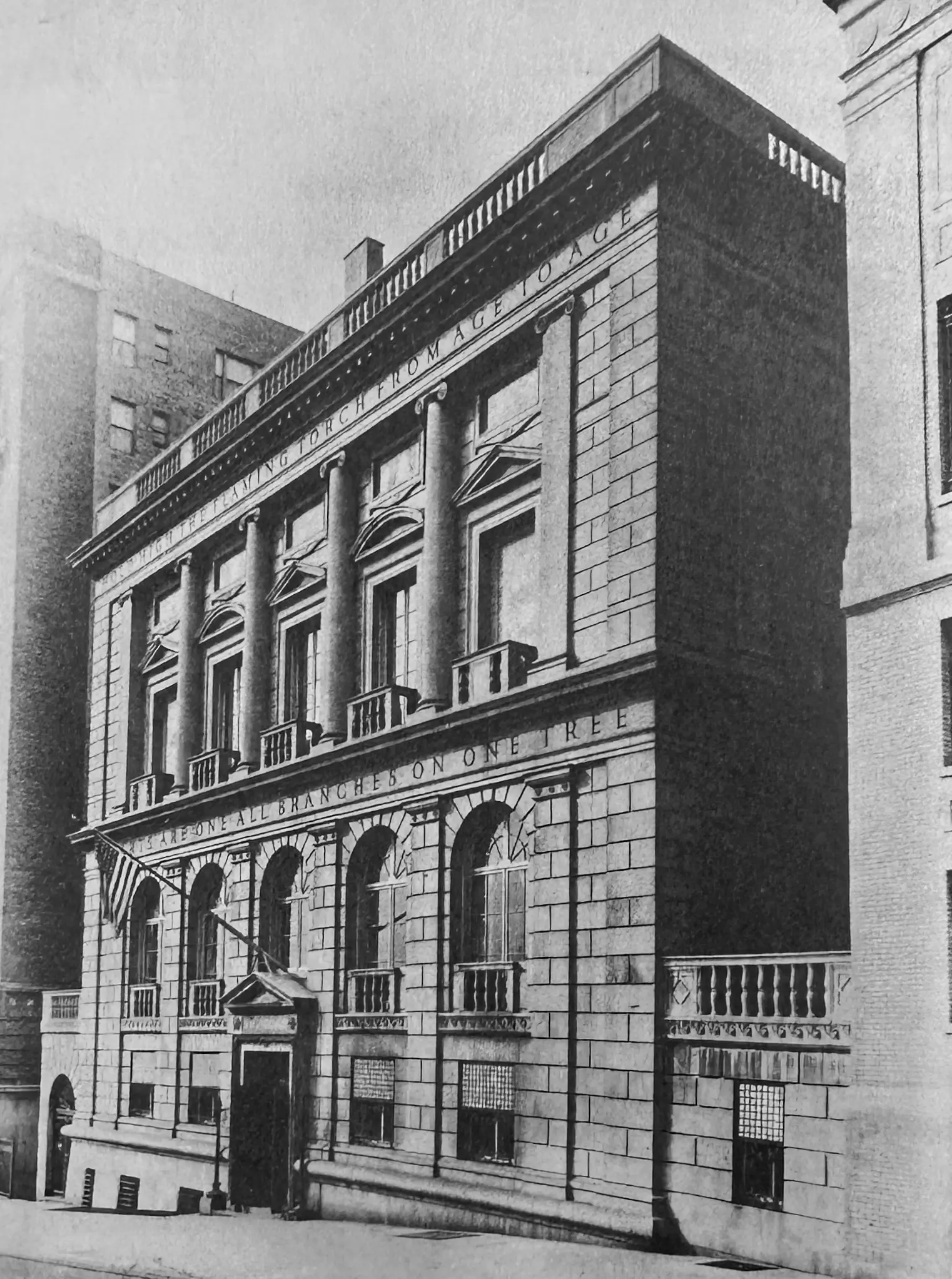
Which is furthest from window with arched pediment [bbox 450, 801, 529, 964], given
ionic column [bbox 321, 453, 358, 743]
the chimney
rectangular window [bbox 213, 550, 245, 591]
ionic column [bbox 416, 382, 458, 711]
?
the chimney

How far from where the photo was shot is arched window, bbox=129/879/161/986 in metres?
32.1

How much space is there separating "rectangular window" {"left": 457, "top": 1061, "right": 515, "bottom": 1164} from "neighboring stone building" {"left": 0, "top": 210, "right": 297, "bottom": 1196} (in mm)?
18934

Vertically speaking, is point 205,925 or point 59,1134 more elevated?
point 205,925

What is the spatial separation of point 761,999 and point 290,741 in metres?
12.2

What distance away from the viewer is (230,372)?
4031cm

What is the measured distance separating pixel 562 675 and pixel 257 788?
9.14 m

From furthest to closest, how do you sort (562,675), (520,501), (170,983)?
(170,983) → (520,501) → (562,675)

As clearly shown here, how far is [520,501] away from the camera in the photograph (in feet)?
75.1

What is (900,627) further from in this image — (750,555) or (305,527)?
(305,527)

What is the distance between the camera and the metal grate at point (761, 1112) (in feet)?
55.2

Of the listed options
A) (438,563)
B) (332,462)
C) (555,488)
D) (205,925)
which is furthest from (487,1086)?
(332,462)

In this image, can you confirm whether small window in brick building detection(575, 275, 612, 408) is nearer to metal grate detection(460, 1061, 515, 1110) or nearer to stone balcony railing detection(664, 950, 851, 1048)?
stone balcony railing detection(664, 950, 851, 1048)

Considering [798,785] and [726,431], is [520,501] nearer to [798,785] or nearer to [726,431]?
[726,431]

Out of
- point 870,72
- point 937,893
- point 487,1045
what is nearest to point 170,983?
point 487,1045
